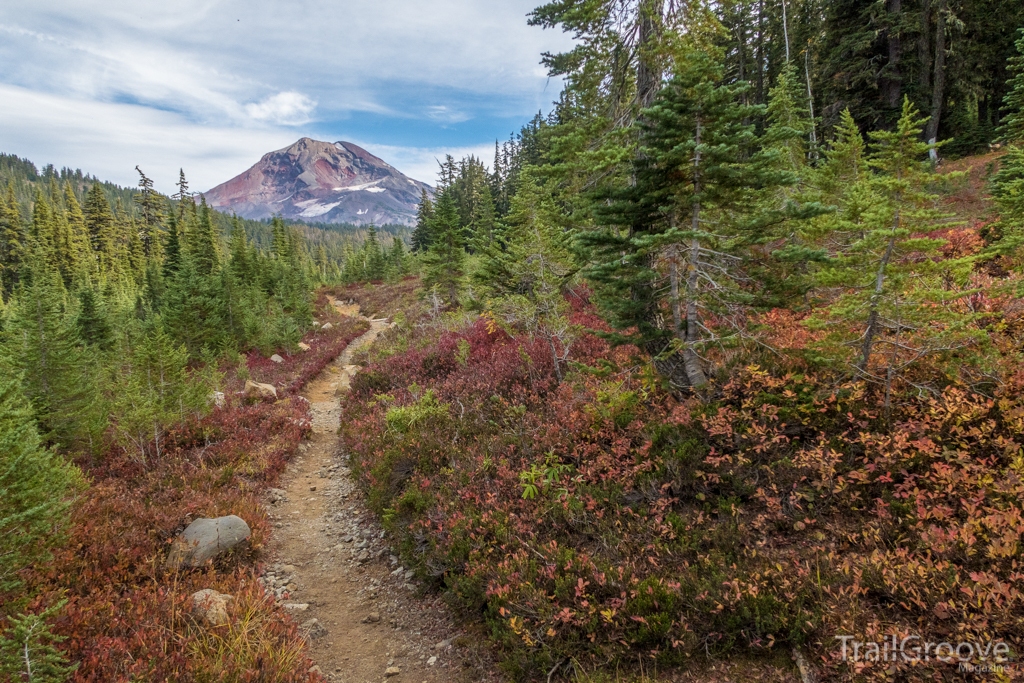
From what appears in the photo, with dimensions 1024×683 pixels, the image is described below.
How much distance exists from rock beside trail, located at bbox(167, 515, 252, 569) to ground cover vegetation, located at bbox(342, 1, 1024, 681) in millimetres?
2292

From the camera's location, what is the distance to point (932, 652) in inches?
128

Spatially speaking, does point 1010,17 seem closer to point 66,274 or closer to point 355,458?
point 355,458

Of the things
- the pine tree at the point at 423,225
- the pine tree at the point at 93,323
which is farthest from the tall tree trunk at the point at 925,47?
the pine tree at the point at 93,323

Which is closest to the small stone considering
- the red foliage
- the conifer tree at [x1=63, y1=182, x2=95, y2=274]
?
the red foliage

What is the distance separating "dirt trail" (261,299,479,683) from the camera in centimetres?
525

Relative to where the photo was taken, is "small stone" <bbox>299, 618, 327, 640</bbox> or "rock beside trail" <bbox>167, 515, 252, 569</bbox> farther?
"rock beside trail" <bbox>167, 515, 252, 569</bbox>

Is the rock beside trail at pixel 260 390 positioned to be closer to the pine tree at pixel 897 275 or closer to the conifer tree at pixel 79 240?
the pine tree at pixel 897 275

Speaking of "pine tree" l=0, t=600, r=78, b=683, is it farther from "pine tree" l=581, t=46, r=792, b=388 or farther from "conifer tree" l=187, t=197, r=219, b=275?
"conifer tree" l=187, t=197, r=219, b=275

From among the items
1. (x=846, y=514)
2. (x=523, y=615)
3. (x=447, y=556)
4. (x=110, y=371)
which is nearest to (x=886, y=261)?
(x=846, y=514)

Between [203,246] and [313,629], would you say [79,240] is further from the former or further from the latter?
[313,629]

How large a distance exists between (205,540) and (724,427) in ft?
26.4

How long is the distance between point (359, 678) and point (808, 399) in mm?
6716

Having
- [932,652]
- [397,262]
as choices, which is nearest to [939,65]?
[932,652]

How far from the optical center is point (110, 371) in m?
14.2
